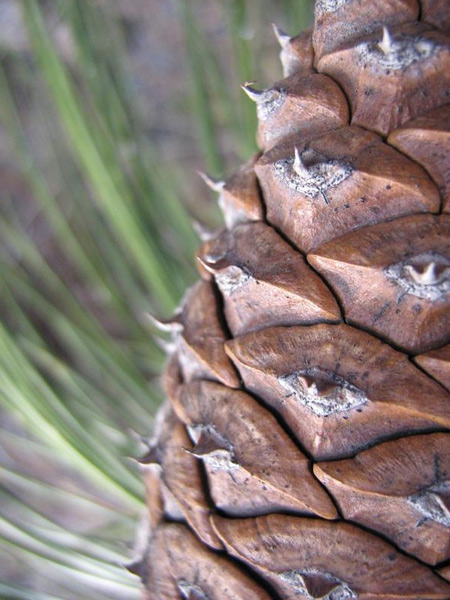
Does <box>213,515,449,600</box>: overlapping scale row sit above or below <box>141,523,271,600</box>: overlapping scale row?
above

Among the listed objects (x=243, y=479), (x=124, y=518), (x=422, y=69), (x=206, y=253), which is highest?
(x=422, y=69)

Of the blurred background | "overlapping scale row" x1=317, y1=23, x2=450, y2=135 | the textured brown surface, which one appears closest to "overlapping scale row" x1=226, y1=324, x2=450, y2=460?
the textured brown surface

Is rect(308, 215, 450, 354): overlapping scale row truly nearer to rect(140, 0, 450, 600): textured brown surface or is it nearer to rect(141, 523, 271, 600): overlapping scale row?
rect(140, 0, 450, 600): textured brown surface

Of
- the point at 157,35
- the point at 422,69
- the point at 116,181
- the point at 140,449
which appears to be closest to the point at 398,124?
the point at 422,69

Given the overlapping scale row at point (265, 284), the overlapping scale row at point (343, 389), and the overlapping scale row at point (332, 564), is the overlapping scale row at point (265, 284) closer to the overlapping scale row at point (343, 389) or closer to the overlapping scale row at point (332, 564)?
the overlapping scale row at point (343, 389)

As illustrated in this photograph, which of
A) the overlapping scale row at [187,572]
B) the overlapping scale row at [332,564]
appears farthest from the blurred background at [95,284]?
the overlapping scale row at [332,564]

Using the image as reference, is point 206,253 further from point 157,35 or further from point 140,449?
point 157,35

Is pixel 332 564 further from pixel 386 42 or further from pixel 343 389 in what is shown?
pixel 386 42

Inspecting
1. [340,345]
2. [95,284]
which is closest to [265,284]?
[340,345]
